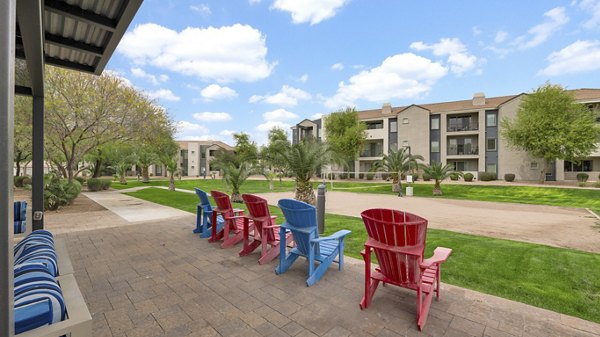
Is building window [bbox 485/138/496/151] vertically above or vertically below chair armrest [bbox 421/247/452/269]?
above

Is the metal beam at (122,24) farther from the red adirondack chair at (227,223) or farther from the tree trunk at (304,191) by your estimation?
the tree trunk at (304,191)

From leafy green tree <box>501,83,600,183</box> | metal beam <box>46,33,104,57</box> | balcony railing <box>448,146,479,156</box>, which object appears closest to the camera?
metal beam <box>46,33,104,57</box>

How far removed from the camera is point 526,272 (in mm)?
4742

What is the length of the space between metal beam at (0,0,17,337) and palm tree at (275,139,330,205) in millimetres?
11278

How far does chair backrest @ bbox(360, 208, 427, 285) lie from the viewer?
119 inches

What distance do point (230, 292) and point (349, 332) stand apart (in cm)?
178

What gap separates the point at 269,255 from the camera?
5129mm

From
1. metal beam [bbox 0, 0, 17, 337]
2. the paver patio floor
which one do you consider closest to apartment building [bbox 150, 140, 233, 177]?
the paver patio floor

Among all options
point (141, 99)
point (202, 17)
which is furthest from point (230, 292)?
point (141, 99)

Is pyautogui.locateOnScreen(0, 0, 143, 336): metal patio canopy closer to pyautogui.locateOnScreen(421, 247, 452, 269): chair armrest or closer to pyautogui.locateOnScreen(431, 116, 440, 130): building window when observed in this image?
pyautogui.locateOnScreen(421, 247, 452, 269): chair armrest

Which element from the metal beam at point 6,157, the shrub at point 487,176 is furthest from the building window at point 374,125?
the metal beam at point 6,157

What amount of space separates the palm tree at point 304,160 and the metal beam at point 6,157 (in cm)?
1128

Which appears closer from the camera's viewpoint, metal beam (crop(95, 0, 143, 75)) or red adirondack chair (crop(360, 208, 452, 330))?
red adirondack chair (crop(360, 208, 452, 330))

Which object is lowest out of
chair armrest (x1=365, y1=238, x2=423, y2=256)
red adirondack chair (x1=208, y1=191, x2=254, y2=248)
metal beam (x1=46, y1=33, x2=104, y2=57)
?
red adirondack chair (x1=208, y1=191, x2=254, y2=248)
